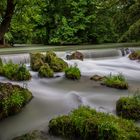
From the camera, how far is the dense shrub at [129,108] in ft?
26.5

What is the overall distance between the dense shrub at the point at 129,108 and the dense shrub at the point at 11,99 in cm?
237

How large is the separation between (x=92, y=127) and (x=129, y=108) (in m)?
1.58

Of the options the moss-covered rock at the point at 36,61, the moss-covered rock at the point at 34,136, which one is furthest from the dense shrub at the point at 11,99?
the moss-covered rock at the point at 36,61

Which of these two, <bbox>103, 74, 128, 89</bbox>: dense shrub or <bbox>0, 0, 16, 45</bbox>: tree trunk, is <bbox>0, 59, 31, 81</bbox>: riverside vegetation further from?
<bbox>0, 0, 16, 45</bbox>: tree trunk

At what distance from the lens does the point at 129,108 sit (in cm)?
813

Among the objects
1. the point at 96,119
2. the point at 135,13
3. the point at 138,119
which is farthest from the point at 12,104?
the point at 135,13

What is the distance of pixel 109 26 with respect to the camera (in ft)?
98.2

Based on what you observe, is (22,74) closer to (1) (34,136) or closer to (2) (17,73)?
(2) (17,73)

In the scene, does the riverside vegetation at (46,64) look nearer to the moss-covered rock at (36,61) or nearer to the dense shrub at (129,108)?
the moss-covered rock at (36,61)

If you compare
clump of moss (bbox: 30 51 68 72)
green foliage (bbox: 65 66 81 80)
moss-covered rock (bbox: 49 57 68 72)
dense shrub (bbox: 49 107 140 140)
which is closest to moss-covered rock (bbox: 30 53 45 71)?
clump of moss (bbox: 30 51 68 72)

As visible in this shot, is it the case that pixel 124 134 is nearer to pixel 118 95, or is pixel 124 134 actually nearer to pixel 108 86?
pixel 118 95

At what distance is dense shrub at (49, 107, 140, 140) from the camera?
661cm

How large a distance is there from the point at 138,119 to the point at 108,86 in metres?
3.31

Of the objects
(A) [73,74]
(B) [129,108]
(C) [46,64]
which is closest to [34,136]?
(B) [129,108]
